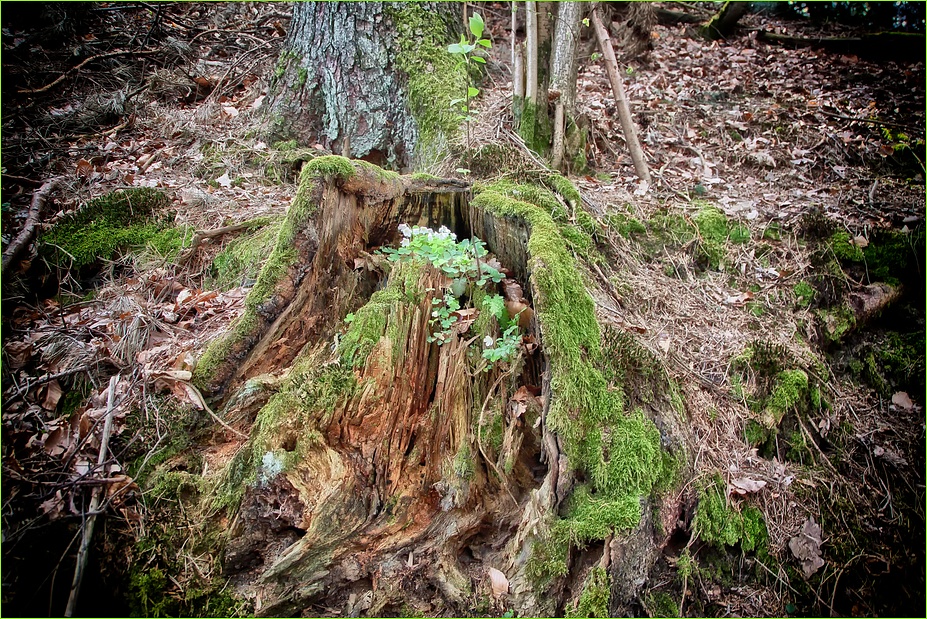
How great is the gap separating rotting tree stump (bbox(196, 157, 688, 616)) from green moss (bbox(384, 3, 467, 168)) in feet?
4.59

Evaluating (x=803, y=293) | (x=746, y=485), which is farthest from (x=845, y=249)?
(x=746, y=485)

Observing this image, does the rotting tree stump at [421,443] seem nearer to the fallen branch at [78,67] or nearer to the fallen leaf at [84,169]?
the fallen leaf at [84,169]

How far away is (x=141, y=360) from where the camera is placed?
2.75 m

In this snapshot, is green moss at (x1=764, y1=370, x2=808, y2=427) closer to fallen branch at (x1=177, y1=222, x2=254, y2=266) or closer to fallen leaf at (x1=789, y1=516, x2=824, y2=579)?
fallen leaf at (x1=789, y1=516, x2=824, y2=579)

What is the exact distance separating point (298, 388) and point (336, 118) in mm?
3079

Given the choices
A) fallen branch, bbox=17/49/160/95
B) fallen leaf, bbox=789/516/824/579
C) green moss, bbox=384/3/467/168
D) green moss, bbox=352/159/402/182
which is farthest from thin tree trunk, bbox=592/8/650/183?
fallen branch, bbox=17/49/160/95

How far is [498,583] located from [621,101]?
4060 mm

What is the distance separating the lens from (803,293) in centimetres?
385

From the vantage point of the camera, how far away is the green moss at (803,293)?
3826mm

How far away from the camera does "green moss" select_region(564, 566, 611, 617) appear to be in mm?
2123

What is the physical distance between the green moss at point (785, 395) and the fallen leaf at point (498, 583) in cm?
202

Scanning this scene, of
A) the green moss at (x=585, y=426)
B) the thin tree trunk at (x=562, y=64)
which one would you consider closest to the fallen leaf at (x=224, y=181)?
the thin tree trunk at (x=562, y=64)

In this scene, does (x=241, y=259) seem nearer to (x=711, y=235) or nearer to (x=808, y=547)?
(x=711, y=235)

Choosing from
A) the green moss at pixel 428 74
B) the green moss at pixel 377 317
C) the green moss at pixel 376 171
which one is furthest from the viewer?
the green moss at pixel 428 74
